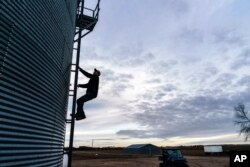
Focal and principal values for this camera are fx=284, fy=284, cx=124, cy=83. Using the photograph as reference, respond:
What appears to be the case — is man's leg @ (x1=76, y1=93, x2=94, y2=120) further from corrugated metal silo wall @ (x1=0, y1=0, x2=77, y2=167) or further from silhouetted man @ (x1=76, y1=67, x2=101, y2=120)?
corrugated metal silo wall @ (x1=0, y1=0, x2=77, y2=167)

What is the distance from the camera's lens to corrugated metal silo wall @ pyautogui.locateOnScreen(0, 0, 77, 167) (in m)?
3.99

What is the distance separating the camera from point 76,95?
28.9 ft

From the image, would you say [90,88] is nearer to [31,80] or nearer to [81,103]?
[81,103]

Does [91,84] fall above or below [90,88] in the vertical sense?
above

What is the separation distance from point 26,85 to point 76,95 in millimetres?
4068

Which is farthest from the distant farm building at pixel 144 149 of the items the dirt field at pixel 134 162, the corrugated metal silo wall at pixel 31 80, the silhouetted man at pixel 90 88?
the corrugated metal silo wall at pixel 31 80

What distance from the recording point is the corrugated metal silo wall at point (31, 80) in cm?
399

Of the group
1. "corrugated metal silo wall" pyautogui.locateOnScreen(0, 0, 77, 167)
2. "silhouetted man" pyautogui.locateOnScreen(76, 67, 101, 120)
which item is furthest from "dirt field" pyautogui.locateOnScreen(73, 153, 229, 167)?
"corrugated metal silo wall" pyautogui.locateOnScreen(0, 0, 77, 167)

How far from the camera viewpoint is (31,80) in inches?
197

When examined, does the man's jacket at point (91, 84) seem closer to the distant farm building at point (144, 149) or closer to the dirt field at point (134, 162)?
the dirt field at point (134, 162)

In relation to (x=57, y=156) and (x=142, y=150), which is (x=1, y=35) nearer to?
(x=57, y=156)

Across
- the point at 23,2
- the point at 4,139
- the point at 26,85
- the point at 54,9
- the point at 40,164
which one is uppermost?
the point at 54,9

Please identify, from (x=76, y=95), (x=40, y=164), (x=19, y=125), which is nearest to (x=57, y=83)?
(x=76, y=95)

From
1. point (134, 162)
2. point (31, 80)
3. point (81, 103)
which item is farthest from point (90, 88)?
point (134, 162)
